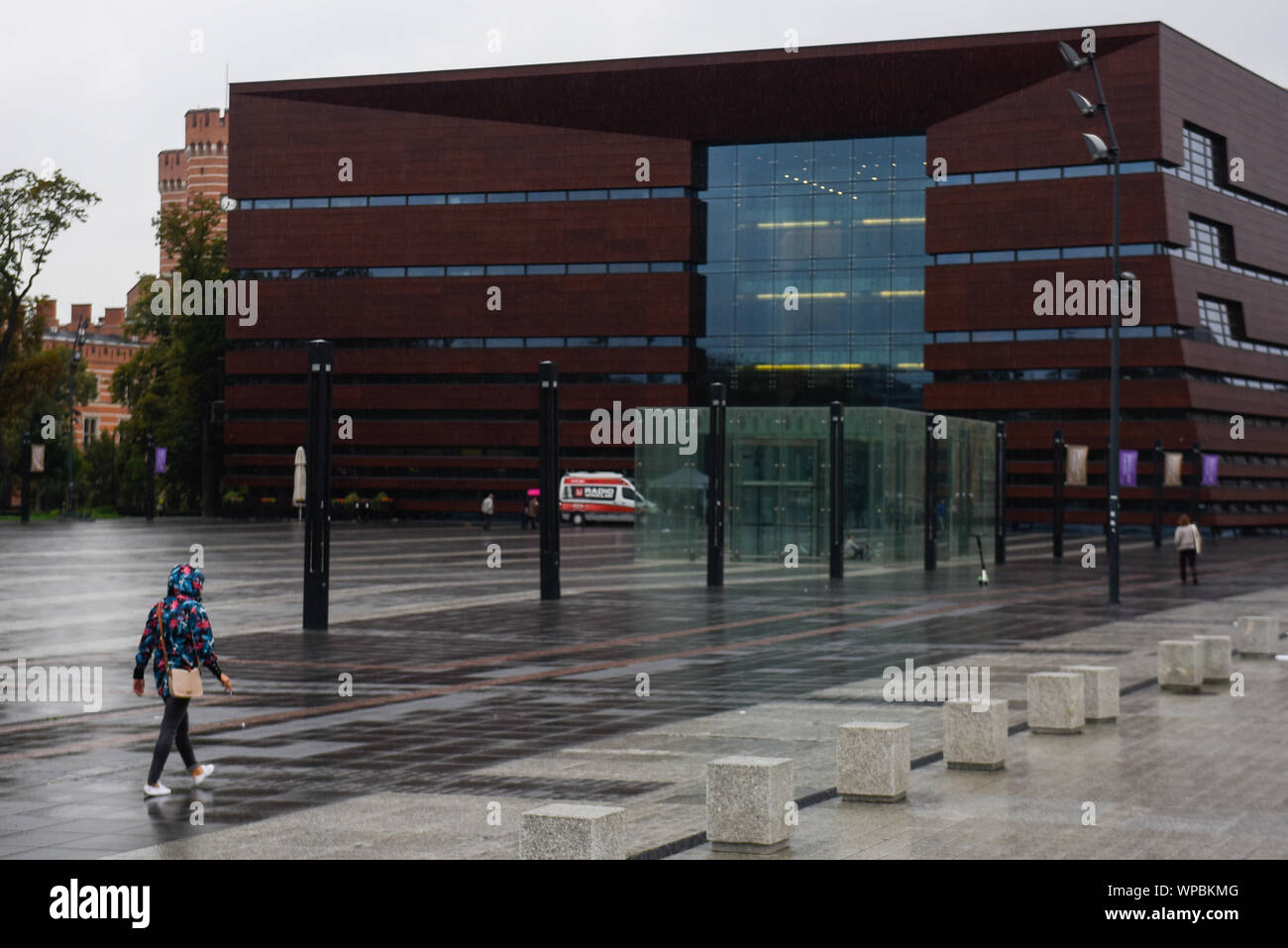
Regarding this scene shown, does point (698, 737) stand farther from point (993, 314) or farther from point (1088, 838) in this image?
point (993, 314)

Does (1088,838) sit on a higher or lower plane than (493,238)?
lower

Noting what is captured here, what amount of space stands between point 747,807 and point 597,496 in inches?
2854

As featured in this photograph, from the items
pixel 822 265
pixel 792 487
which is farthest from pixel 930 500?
pixel 822 265

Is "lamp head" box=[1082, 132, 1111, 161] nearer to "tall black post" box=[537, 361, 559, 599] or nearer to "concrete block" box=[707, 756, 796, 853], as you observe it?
"tall black post" box=[537, 361, 559, 599]

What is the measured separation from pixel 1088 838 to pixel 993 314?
69747mm

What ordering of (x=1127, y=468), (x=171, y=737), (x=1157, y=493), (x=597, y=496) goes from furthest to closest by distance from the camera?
(x=597, y=496)
(x=1157, y=493)
(x=1127, y=468)
(x=171, y=737)

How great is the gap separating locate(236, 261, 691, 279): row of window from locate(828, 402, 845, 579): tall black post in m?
45.2

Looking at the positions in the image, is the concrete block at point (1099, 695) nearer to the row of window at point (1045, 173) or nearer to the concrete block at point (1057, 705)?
the concrete block at point (1057, 705)

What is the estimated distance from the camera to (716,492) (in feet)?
114

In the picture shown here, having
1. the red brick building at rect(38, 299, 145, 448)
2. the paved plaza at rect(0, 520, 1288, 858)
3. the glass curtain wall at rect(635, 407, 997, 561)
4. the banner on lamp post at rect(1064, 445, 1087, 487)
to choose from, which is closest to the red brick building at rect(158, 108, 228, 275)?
the red brick building at rect(38, 299, 145, 448)

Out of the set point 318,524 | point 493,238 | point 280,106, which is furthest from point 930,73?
point 318,524

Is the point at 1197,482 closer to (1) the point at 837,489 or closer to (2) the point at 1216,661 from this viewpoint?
(1) the point at 837,489

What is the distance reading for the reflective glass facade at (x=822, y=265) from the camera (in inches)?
3135
